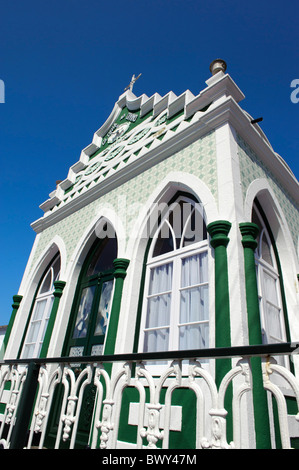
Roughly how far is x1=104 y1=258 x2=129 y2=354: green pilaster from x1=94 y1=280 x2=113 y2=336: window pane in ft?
2.41

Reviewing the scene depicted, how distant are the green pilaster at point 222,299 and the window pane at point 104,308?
2337mm

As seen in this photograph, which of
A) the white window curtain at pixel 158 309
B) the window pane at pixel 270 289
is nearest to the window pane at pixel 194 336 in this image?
the white window curtain at pixel 158 309

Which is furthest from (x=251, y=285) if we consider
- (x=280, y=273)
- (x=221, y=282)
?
(x=280, y=273)

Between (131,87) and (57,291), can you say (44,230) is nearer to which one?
(57,291)

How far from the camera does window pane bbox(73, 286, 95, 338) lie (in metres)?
5.19

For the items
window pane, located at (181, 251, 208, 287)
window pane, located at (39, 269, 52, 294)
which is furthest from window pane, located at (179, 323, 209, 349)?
window pane, located at (39, 269, 52, 294)

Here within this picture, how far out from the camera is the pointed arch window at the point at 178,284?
352 cm

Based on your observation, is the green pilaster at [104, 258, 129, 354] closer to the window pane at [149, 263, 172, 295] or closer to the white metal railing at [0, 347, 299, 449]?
the window pane at [149, 263, 172, 295]

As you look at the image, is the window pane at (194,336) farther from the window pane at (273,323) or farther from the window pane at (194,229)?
the window pane at (194,229)

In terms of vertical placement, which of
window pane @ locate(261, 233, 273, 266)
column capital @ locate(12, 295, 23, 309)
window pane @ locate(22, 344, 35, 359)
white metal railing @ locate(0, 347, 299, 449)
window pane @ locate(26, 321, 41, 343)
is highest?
window pane @ locate(261, 233, 273, 266)

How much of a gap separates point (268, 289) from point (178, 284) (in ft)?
4.25

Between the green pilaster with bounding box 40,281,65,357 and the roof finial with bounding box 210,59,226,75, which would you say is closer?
the roof finial with bounding box 210,59,226,75

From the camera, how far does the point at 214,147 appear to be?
4.05 metres
